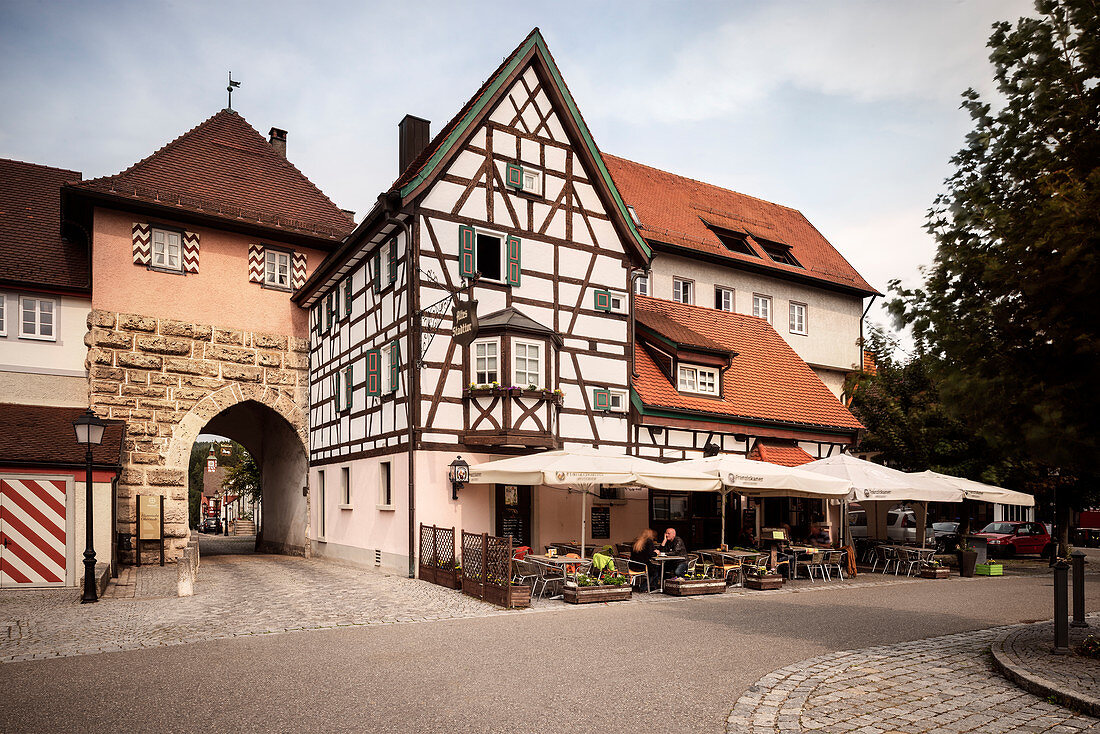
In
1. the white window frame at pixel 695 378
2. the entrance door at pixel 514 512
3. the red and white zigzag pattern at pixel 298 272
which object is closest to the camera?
the entrance door at pixel 514 512

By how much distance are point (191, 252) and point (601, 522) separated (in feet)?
44.5

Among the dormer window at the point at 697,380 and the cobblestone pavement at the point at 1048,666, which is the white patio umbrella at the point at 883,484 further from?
the cobblestone pavement at the point at 1048,666

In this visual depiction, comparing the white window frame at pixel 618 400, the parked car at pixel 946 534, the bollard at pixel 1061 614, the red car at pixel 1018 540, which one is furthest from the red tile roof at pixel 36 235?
the red car at pixel 1018 540

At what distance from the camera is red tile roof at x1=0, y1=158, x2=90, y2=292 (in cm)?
2230

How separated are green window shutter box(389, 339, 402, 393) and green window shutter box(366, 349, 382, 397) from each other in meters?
0.46

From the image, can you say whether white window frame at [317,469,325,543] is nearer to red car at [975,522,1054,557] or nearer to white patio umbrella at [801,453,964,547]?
white patio umbrella at [801,453,964,547]

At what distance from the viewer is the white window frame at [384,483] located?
19327 mm

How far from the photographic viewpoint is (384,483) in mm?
19594

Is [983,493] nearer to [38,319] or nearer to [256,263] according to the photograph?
[256,263]

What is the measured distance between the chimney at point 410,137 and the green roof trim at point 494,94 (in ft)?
18.5

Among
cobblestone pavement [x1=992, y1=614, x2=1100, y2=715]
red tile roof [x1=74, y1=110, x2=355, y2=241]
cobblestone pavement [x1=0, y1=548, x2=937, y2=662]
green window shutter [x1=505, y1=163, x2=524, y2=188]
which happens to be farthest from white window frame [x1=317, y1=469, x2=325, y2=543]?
cobblestone pavement [x1=992, y1=614, x2=1100, y2=715]

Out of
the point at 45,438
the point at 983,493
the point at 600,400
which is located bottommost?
the point at 983,493

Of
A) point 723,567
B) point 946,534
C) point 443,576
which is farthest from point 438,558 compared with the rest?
point 946,534

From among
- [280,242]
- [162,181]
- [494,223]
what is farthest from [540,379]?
[162,181]
